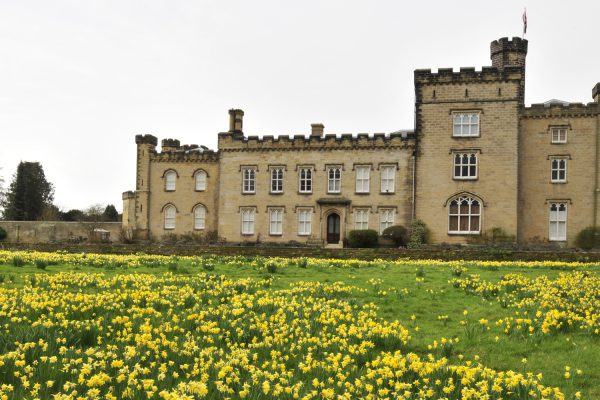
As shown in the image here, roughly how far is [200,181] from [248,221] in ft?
21.8

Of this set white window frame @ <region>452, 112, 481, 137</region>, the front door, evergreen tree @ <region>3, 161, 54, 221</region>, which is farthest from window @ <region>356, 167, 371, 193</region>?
evergreen tree @ <region>3, 161, 54, 221</region>

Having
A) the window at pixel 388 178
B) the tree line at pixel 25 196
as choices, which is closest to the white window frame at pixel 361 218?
the window at pixel 388 178

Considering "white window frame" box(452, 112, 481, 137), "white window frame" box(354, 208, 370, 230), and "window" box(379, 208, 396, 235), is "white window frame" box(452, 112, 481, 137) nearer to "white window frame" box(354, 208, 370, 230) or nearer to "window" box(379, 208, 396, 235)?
"window" box(379, 208, 396, 235)

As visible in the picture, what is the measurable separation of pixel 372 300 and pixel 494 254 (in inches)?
744

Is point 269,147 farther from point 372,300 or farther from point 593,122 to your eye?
point 372,300

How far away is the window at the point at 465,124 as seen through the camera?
132ft

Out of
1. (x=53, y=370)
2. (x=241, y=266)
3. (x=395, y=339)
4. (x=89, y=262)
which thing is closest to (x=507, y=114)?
(x=241, y=266)

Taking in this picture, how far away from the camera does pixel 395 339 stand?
8.61 meters

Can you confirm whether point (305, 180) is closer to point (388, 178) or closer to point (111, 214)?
point (388, 178)

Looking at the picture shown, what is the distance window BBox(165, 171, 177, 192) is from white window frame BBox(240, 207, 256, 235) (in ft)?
25.7

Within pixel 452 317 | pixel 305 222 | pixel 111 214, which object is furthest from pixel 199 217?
pixel 111 214

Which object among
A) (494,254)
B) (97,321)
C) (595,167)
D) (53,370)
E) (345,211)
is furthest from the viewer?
(345,211)

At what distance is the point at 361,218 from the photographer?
43.7m

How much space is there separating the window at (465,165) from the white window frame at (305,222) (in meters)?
11.8
